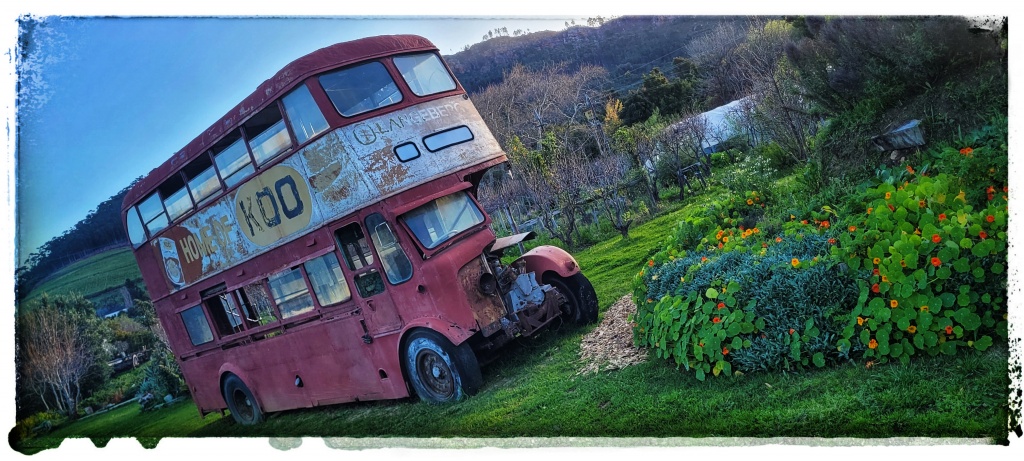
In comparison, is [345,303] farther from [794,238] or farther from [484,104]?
[794,238]

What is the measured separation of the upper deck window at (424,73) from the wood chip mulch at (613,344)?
7.33 feet

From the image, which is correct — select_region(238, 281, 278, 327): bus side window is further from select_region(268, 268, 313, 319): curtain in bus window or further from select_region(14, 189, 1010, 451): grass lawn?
select_region(14, 189, 1010, 451): grass lawn

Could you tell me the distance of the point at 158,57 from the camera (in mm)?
5711

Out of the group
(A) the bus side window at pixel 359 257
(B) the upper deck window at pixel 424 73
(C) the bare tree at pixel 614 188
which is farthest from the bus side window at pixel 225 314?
(C) the bare tree at pixel 614 188

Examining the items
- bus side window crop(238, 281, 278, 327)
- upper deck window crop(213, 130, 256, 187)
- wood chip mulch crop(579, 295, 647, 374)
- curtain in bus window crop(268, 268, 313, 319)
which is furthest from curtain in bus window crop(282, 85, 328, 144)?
wood chip mulch crop(579, 295, 647, 374)

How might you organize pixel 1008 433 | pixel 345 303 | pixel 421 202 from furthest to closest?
1. pixel 345 303
2. pixel 421 202
3. pixel 1008 433

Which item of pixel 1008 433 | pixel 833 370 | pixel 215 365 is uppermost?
pixel 215 365

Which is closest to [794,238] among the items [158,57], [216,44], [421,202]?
[421,202]

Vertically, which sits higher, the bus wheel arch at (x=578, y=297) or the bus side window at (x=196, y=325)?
the bus side window at (x=196, y=325)

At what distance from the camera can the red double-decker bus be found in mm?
5469

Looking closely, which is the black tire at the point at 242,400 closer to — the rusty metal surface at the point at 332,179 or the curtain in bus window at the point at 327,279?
the rusty metal surface at the point at 332,179

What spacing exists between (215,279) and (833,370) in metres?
4.95

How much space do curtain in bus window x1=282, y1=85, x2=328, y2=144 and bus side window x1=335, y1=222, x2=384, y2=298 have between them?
757 mm

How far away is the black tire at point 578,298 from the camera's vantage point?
606 cm
